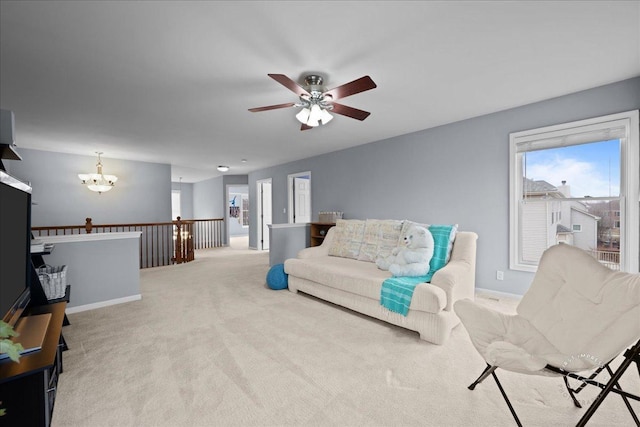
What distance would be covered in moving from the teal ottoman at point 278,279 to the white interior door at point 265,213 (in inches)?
163

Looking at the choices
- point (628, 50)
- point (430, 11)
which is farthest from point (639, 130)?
point (430, 11)

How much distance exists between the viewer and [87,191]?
5973mm

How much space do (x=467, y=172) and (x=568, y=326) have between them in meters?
2.71

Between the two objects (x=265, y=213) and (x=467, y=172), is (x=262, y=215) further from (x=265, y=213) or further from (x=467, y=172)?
(x=467, y=172)

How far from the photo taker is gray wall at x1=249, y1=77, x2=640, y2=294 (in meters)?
3.10

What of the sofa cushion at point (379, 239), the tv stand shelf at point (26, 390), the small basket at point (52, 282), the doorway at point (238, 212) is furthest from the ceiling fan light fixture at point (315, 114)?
the doorway at point (238, 212)

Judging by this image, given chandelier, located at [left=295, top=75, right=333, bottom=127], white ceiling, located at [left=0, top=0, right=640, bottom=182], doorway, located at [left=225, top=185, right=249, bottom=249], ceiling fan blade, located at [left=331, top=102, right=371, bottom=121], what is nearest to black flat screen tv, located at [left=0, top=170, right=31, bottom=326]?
white ceiling, located at [left=0, top=0, right=640, bottom=182]

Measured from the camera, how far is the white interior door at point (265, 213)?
8.04m

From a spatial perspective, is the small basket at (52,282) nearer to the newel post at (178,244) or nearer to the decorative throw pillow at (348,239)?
the decorative throw pillow at (348,239)

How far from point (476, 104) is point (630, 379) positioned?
9.11 feet

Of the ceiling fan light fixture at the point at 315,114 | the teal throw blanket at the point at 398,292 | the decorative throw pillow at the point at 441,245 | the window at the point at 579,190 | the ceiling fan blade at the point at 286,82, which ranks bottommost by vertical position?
the teal throw blanket at the point at 398,292

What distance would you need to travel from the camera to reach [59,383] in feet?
6.04

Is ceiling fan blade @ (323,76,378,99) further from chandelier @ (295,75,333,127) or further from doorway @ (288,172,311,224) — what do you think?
doorway @ (288,172,311,224)

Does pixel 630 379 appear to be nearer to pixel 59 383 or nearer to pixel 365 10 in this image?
pixel 365 10
